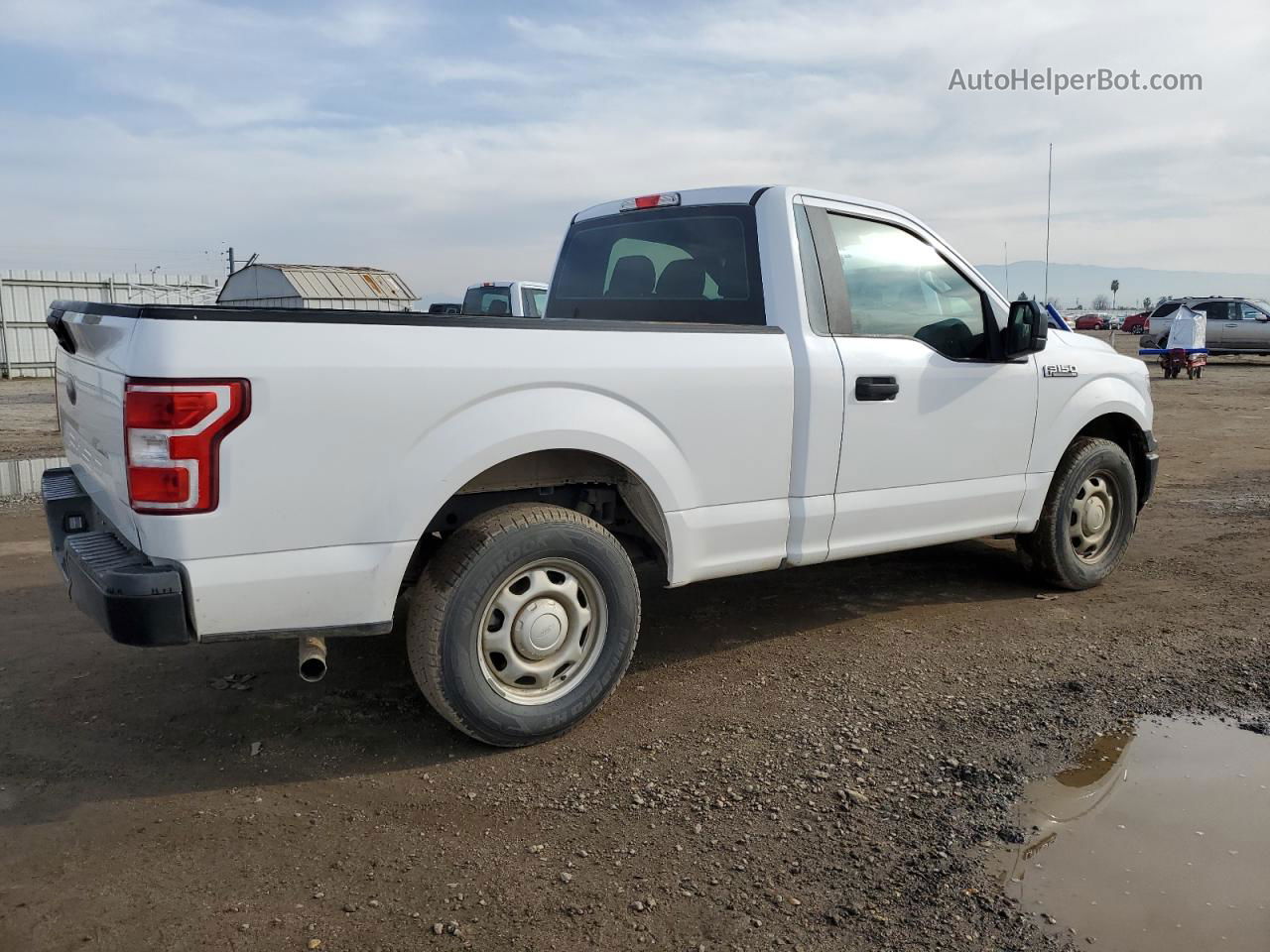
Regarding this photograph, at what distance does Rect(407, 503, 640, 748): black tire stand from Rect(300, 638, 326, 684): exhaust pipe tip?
0.30 meters

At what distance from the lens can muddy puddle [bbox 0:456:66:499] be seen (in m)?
8.54

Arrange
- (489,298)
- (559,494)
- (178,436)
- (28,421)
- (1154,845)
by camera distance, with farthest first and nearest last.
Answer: (489,298)
(28,421)
(559,494)
(1154,845)
(178,436)

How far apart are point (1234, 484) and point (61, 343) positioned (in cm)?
909

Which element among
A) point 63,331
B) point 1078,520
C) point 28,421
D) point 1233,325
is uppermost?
point 1233,325

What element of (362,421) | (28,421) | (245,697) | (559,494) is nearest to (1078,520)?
(559,494)

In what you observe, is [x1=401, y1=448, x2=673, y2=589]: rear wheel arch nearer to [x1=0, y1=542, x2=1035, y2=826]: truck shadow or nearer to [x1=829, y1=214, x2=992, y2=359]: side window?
[x1=0, y1=542, x2=1035, y2=826]: truck shadow

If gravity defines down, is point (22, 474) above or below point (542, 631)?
below

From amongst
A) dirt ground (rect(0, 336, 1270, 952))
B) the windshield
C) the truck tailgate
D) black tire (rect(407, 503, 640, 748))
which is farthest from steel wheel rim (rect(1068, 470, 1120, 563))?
the windshield

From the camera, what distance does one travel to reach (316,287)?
24.6m

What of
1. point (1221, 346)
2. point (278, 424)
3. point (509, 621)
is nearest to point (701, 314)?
point (509, 621)

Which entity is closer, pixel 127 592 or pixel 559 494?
pixel 127 592

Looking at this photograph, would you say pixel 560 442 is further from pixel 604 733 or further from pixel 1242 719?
pixel 1242 719

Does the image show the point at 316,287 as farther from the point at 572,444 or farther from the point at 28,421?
the point at 572,444

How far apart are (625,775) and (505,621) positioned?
26.4 inches
